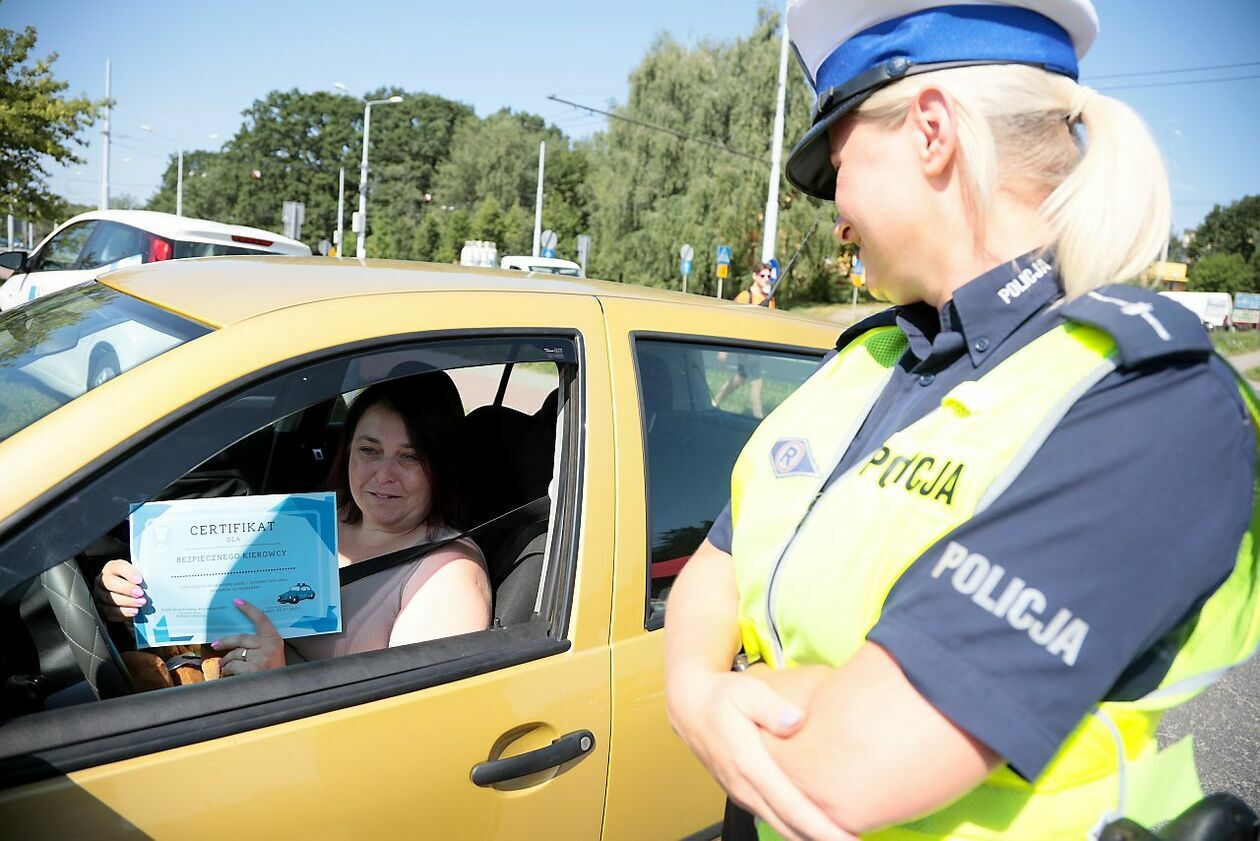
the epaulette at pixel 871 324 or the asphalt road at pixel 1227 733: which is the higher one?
the epaulette at pixel 871 324

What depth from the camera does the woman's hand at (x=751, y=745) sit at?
0.92 meters

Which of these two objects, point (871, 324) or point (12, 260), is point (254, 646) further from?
point (12, 260)

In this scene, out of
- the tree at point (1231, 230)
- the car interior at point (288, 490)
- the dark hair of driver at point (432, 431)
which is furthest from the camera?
the tree at point (1231, 230)

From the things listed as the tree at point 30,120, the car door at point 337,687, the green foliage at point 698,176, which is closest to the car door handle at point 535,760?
the car door at point 337,687

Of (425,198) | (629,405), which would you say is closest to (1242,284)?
(425,198)

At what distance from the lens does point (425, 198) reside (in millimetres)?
67000

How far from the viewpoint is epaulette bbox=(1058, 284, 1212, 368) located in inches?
33.4

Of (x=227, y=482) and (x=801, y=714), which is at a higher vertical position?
(x=801, y=714)

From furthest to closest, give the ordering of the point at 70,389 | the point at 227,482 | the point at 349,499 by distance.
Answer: the point at 227,482 → the point at 349,499 → the point at 70,389

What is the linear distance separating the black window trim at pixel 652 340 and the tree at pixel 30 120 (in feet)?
55.5

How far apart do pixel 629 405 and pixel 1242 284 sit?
7775 cm

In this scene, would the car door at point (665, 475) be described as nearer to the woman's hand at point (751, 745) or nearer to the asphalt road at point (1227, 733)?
the woman's hand at point (751, 745)

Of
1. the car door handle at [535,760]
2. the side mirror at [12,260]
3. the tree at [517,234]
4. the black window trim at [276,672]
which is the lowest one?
the car door handle at [535,760]

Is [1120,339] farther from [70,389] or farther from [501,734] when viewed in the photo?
[70,389]
